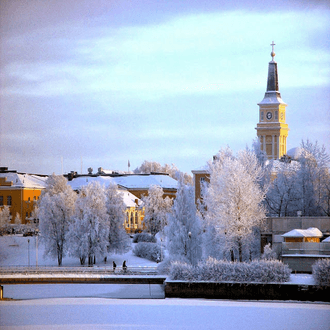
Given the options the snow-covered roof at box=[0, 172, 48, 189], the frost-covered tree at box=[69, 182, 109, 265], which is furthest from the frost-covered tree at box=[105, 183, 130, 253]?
the snow-covered roof at box=[0, 172, 48, 189]

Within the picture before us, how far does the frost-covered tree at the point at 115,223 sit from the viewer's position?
66938 mm

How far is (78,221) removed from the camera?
64.9 metres

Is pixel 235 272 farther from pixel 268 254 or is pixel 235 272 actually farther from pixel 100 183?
pixel 100 183

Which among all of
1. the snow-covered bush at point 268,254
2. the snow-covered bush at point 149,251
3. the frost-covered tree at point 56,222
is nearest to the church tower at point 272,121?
the snow-covered bush at point 149,251

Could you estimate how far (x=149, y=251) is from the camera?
6712 cm

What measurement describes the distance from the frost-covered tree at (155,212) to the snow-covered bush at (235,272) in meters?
44.2

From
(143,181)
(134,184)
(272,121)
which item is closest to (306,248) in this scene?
(272,121)

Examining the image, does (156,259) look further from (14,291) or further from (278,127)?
(278,127)

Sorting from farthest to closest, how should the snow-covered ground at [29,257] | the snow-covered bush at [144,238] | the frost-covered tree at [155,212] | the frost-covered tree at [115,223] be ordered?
the frost-covered tree at [155,212] → the snow-covered bush at [144,238] → the frost-covered tree at [115,223] → the snow-covered ground at [29,257]

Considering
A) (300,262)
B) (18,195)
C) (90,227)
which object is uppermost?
(18,195)

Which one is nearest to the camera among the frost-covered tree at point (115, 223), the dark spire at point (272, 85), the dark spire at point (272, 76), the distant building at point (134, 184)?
the frost-covered tree at point (115, 223)

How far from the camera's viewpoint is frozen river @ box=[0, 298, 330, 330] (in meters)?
29.5

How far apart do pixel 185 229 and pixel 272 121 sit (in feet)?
213

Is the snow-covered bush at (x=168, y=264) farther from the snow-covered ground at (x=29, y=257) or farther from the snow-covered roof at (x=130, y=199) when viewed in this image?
the snow-covered roof at (x=130, y=199)
